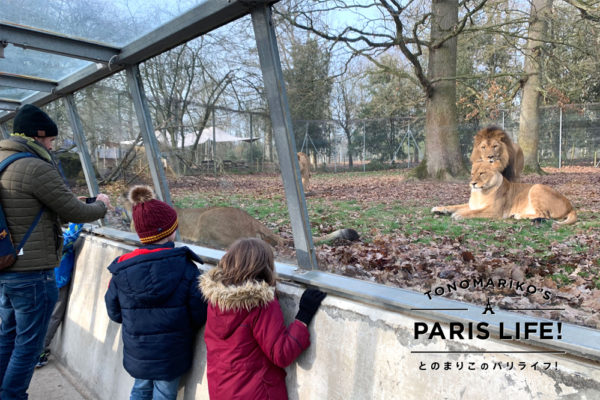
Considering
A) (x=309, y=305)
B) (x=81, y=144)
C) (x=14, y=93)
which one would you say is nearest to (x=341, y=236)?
(x=309, y=305)

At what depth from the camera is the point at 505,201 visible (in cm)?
181

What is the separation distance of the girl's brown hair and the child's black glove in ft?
0.66

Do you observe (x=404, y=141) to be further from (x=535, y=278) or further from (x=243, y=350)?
(x=243, y=350)

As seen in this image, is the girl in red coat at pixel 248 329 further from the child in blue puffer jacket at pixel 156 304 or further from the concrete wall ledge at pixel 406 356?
the child in blue puffer jacket at pixel 156 304

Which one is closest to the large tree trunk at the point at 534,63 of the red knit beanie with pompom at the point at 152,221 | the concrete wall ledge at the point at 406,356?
the concrete wall ledge at the point at 406,356

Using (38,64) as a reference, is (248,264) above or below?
below

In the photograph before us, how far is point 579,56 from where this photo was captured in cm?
150

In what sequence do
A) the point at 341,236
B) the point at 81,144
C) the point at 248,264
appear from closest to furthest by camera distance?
the point at 248,264 < the point at 341,236 < the point at 81,144

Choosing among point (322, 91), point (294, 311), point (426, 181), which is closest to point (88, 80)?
point (322, 91)

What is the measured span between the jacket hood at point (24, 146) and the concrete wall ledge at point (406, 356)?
69.1 inches

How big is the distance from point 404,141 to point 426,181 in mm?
219

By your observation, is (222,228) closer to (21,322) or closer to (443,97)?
(21,322)

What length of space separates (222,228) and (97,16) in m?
1.88

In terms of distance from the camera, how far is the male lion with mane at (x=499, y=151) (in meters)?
1.71
